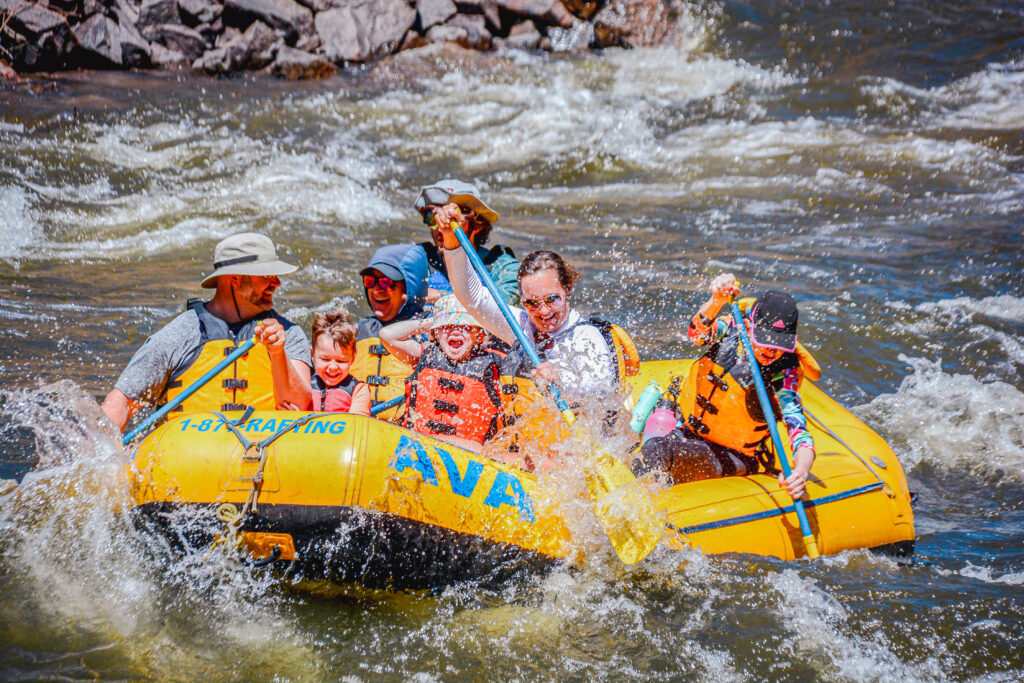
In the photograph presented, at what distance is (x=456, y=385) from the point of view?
345 cm

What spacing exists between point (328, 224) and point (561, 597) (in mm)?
5084

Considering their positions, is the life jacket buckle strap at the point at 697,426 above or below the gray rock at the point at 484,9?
below

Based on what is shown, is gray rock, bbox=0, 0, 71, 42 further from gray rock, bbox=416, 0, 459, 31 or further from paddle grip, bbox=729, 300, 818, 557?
paddle grip, bbox=729, 300, 818, 557

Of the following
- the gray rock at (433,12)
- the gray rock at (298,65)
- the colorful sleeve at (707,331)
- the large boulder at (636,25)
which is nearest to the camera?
the colorful sleeve at (707,331)

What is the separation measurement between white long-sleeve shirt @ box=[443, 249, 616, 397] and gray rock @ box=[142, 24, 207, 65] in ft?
31.2

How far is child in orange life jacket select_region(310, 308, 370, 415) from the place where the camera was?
3.85 m

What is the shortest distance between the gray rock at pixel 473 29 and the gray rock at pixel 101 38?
470 centimetres

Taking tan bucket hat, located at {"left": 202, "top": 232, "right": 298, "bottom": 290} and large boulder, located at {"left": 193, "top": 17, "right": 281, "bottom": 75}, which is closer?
tan bucket hat, located at {"left": 202, "top": 232, "right": 298, "bottom": 290}

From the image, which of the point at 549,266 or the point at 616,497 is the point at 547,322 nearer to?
the point at 549,266

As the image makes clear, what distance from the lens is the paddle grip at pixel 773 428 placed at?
3.39 m

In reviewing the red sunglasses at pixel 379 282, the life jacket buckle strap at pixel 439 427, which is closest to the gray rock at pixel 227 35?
the red sunglasses at pixel 379 282

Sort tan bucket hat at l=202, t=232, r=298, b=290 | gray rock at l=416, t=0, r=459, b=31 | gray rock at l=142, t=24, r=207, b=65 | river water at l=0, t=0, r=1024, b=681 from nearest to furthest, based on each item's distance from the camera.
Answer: river water at l=0, t=0, r=1024, b=681 → tan bucket hat at l=202, t=232, r=298, b=290 → gray rock at l=142, t=24, r=207, b=65 → gray rock at l=416, t=0, r=459, b=31

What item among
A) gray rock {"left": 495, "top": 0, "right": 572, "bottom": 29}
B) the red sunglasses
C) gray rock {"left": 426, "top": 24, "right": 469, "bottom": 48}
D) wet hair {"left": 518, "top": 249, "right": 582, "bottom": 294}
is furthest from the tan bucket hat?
gray rock {"left": 495, "top": 0, "right": 572, "bottom": 29}

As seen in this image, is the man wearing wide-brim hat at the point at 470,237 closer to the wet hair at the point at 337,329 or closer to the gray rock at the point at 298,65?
the wet hair at the point at 337,329
